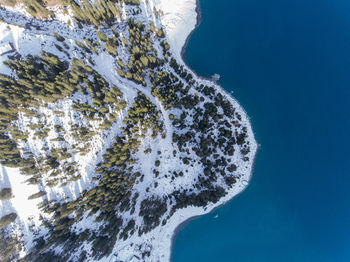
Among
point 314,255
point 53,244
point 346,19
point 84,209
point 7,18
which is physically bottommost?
point 53,244

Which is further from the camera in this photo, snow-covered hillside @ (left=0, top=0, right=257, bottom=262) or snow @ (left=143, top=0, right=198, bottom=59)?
snow @ (left=143, top=0, right=198, bottom=59)

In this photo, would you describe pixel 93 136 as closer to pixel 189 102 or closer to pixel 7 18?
pixel 189 102

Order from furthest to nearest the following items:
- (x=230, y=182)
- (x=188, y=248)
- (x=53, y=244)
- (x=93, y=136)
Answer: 1. (x=188, y=248)
2. (x=230, y=182)
3. (x=93, y=136)
4. (x=53, y=244)

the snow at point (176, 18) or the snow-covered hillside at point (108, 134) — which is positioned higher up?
the snow at point (176, 18)

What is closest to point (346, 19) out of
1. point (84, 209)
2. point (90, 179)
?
point (90, 179)

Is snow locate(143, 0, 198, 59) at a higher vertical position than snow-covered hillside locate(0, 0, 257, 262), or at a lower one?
higher

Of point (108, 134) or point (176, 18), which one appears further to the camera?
point (176, 18)

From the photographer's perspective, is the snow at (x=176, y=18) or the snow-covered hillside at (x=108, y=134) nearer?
the snow-covered hillside at (x=108, y=134)

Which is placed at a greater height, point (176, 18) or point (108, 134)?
point (176, 18)
